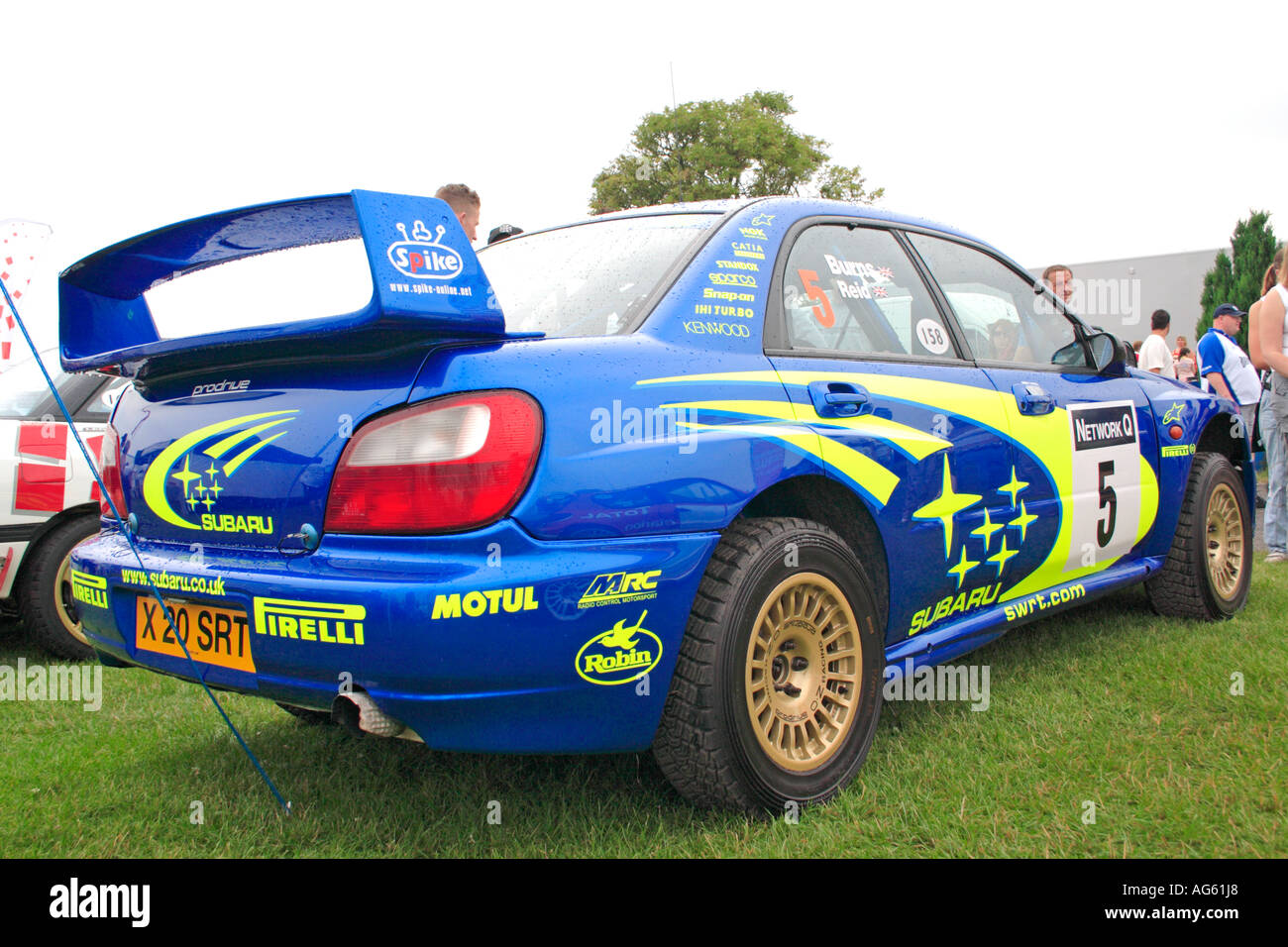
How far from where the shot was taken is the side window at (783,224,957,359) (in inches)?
98.7

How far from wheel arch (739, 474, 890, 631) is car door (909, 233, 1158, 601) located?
72cm

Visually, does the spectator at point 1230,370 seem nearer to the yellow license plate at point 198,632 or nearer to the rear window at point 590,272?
the rear window at point 590,272

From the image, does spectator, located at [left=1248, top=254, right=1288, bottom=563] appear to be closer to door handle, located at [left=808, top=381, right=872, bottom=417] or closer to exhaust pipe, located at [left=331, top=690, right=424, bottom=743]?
door handle, located at [left=808, top=381, right=872, bottom=417]

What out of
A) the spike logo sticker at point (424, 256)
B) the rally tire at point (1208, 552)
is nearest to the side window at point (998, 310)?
the rally tire at point (1208, 552)

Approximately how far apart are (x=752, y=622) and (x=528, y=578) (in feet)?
1.84

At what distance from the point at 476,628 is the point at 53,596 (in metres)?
3.07

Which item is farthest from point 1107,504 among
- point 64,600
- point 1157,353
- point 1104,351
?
point 1157,353

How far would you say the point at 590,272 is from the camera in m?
2.48

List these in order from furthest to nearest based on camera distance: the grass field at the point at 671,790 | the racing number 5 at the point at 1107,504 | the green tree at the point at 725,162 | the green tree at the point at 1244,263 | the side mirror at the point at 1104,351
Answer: the green tree at the point at 725,162
the green tree at the point at 1244,263
the side mirror at the point at 1104,351
the racing number 5 at the point at 1107,504
the grass field at the point at 671,790

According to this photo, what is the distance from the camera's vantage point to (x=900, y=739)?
271 cm

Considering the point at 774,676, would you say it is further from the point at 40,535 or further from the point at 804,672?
the point at 40,535

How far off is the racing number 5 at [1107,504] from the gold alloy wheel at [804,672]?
57.7 inches

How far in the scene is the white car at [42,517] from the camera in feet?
12.8
